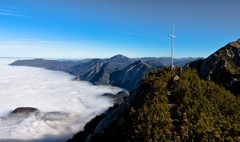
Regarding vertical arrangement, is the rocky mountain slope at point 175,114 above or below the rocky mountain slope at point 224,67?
below

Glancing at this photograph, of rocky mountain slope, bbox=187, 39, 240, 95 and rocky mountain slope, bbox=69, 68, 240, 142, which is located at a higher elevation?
rocky mountain slope, bbox=187, 39, 240, 95

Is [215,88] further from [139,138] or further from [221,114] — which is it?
[139,138]

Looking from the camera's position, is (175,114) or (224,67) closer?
(175,114)

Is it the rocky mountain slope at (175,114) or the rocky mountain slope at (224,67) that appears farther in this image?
the rocky mountain slope at (224,67)

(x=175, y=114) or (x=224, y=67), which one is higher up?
(x=224, y=67)
